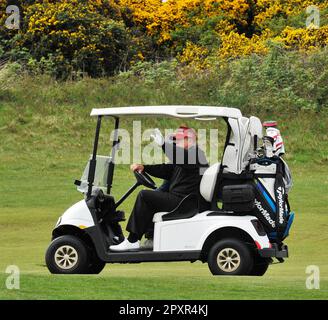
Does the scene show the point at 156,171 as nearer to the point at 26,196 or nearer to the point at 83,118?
the point at 26,196

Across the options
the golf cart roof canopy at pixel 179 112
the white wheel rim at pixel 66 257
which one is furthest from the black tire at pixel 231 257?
the white wheel rim at pixel 66 257

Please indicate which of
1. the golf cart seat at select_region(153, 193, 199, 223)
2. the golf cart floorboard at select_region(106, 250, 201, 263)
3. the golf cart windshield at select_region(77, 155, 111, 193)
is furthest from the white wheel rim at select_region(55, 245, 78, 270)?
the golf cart seat at select_region(153, 193, 199, 223)

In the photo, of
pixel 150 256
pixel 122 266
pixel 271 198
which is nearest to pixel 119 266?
pixel 122 266

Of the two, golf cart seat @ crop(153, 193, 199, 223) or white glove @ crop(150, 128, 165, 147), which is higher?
white glove @ crop(150, 128, 165, 147)

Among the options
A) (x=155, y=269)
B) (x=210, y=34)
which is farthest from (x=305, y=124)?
(x=155, y=269)

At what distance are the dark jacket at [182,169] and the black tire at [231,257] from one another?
643 mm

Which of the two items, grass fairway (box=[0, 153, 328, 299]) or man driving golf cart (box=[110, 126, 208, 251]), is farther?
man driving golf cart (box=[110, 126, 208, 251])

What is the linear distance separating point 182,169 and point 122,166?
15053 mm

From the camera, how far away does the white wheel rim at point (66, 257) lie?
37.6 feet

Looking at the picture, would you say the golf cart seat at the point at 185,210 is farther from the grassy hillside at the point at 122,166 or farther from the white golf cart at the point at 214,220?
the grassy hillside at the point at 122,166

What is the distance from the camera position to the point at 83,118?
96.8 ft

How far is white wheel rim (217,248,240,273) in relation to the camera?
11.1 metres

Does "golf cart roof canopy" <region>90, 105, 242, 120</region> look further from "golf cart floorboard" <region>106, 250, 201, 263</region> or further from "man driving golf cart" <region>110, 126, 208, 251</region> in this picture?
"golf cart floorboard" <region>106, 250, 201, 263</region>

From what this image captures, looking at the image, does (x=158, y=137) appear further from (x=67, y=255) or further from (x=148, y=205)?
(x=67, y=255)
